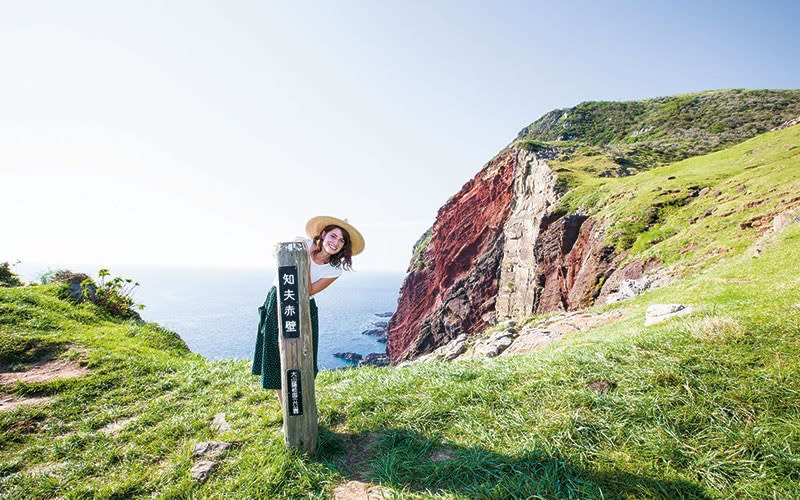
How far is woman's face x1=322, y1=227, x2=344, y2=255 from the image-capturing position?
15.4 ft

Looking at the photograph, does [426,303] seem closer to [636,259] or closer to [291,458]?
[636,259]

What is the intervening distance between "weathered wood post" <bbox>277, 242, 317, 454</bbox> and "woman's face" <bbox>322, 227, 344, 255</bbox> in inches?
25.6

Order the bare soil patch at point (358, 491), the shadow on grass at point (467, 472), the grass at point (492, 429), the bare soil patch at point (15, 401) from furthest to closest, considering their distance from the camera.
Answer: the bare soil patch at point (15, 401) → the bare soil patch at point (358, 491) → the grass at point (492, 429) → the shadow on grass at point (467, 472)

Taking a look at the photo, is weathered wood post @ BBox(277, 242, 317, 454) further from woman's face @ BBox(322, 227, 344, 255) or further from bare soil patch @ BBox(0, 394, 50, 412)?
bare soil patch @ BBox(0, 394, 50, 412)

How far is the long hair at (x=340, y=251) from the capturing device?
4.77m

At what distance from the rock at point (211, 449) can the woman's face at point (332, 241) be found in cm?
292

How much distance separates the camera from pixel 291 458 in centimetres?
394

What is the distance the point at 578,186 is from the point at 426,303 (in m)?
37.4

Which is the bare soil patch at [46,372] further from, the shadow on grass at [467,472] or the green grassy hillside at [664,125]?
the green grassy hillside at [664,125]

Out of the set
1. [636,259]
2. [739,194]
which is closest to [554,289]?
[636,259]

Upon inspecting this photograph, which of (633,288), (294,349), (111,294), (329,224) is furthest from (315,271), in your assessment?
(633,288)

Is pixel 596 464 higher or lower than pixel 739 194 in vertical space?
lower

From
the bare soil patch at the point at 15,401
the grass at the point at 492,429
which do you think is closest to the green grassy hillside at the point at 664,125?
the grass at the point at 492,429

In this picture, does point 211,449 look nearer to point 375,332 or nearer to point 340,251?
point 340,251
